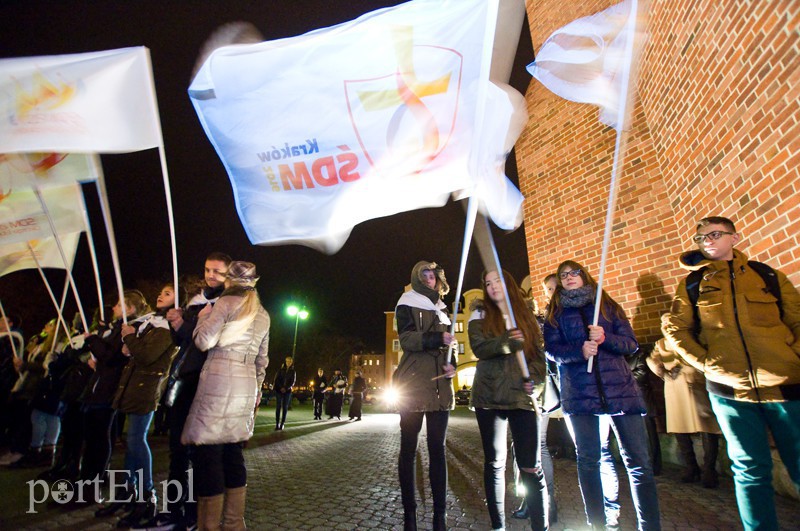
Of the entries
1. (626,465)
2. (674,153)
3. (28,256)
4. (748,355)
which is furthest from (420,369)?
(28,256)

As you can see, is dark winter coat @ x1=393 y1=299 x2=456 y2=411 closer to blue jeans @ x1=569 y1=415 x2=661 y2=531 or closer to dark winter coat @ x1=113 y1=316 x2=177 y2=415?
blue jeans @ x1=569 y1=415 x2=661 y2=531

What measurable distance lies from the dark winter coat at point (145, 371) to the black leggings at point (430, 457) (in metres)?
2.28

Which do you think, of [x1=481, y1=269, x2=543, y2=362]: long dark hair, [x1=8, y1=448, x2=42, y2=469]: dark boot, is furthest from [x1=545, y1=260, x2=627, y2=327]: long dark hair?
[x1=8, y1=448, x2=42, y2=469]: dark boot

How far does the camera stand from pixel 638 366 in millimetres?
4836

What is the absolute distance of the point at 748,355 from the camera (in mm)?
2406

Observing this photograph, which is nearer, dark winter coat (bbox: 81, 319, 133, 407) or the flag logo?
the flag logo

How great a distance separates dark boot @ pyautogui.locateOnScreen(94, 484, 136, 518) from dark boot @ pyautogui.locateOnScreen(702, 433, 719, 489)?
5.58 m

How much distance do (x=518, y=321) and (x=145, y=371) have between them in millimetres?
3336

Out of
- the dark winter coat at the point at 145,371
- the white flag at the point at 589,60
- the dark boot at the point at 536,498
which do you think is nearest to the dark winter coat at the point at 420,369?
the dark boot at the point at 536,498

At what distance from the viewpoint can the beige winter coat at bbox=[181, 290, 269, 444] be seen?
256cm

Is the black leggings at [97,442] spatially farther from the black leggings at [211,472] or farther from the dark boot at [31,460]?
the dark boot at [31,460]

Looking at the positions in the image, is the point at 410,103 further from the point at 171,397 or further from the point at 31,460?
the point at 31,460

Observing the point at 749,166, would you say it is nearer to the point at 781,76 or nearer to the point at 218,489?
the point at 781,76

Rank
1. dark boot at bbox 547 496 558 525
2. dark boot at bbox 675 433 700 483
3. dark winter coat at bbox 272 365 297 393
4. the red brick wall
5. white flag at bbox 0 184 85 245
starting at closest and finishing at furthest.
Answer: the red brick wall < dark boot at bbox 547 496 558 525 < dark boot at bbox 675 433 700 483 < white flag at bbox 0 184 85 245 < dark winter coat at bbox 272 365 297 393
